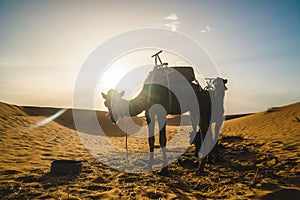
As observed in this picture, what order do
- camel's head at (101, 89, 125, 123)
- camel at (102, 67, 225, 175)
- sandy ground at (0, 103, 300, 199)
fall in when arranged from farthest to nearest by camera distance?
camel's head at (101, 89, 125, 123) < camel at (102, 67, 225, 175) < sandy ground at (0, 103, 300, 199)

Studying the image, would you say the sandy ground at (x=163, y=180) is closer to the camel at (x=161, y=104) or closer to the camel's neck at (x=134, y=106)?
the camel at (x=161, y=104)

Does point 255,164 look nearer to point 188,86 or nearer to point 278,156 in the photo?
point 278,156

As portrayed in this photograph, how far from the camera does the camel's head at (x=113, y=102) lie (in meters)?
7.42

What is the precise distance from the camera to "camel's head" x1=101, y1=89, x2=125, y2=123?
742 cm

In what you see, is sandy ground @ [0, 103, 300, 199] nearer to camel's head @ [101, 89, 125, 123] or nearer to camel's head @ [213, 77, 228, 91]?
camel's head @ [101, 89, 125, 123]

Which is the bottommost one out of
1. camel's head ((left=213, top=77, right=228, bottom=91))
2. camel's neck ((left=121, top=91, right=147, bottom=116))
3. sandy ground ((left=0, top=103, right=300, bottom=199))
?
sandy ground ((left=0, top=103, right=300, bottom=199))

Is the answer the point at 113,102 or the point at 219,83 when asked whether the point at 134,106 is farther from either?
the point at 219,83

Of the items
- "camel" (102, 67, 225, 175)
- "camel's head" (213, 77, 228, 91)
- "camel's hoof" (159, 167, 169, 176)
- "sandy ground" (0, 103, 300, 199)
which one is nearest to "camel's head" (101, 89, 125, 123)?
"camel" (102, 67, 225, 175)

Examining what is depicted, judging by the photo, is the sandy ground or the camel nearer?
the sandy ground

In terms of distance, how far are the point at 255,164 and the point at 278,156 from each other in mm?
1013

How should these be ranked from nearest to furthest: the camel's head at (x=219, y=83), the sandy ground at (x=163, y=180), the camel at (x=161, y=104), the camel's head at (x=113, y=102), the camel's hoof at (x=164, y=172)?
the sandy ground at (x=163, y=180)
the camel's hoof at (x=164, y=172)
the camel at (x=161, y=104)
the camel's head at (x=113, y=102)
the camel's head at (x=219, y=83)

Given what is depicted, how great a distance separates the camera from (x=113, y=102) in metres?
7.43

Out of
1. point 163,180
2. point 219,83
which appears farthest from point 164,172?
point 219,83

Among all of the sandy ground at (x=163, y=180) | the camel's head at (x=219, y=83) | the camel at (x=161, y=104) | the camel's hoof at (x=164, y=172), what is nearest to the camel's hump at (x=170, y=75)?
the camel at (x=161, y=104)
